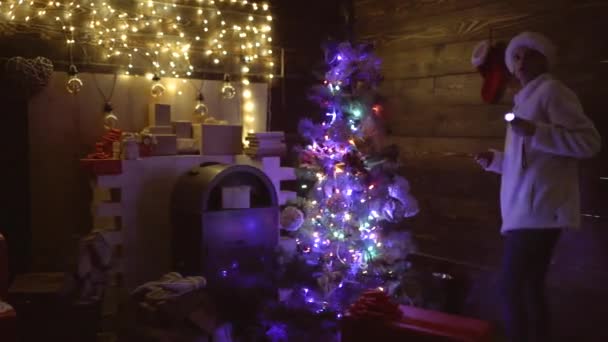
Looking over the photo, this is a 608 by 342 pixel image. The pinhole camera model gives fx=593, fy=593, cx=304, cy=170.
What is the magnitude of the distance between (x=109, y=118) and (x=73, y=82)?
0.31m

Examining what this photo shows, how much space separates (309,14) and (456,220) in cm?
207

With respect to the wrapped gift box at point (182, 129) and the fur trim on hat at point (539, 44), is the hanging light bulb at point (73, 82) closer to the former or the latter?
the wrapped gift box at point (182, 129)

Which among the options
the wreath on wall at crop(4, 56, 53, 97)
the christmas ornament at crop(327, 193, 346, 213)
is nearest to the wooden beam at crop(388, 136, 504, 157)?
the christmas ornament at crop(327, 193, 346, 213)

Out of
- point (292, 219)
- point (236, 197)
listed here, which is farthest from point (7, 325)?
point (292, 219)

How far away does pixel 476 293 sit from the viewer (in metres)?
3.77

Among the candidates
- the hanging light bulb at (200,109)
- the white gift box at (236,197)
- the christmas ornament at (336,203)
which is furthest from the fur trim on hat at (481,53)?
the hanging light bulb at (200,109)

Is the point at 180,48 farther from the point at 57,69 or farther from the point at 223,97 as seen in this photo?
the point at 57,69

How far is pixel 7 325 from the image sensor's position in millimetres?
2527

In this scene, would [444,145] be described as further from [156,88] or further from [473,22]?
[156,88]

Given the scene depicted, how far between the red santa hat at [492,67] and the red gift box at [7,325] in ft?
8.72

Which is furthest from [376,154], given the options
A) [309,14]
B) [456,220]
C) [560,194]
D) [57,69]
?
[57,69]

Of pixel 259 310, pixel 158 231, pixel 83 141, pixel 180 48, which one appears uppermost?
pixel 180 48

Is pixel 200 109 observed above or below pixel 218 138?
above

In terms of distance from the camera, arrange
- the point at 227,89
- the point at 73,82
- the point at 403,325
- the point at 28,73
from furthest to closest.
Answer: the point at 227,89 → the point at 73,82 → the point at 28,73 → the point at 403,325
